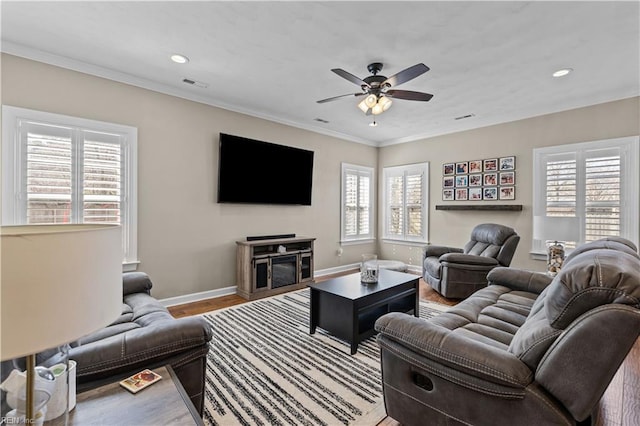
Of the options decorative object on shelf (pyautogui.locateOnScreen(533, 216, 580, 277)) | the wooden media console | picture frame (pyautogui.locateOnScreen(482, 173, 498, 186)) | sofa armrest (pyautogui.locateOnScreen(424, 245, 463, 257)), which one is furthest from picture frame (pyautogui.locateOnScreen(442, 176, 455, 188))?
the wooden media console

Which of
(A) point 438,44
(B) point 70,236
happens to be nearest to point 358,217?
(A) point 438,44

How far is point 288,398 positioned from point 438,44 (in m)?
3.14

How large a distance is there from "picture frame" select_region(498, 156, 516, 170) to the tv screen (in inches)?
124

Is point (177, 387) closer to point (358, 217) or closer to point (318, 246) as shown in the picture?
point (318, 246)

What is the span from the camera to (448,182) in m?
5.56

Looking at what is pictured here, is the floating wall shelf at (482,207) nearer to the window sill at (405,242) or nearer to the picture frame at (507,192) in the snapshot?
the picture frame at (507,192)

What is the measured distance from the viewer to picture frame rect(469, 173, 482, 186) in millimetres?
5160

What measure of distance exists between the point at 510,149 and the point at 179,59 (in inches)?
191

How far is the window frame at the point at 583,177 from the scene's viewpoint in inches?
148

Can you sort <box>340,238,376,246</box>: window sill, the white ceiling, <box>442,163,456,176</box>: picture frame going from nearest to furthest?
1. the white ceiling
2. <box>442,163,456,176</box>: picture frame
3. <box>340,238,376,246</box>: window sill

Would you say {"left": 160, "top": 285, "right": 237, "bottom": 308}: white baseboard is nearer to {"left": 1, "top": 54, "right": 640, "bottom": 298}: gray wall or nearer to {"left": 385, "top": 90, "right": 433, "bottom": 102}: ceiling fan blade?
{"left": 1, "top": 54, "right": 640, "bottom": 298}: gray wall

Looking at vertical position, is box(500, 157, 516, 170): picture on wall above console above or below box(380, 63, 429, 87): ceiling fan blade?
below

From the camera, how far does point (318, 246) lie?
5.65m

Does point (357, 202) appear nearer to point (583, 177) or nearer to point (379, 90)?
point (379, 90)
